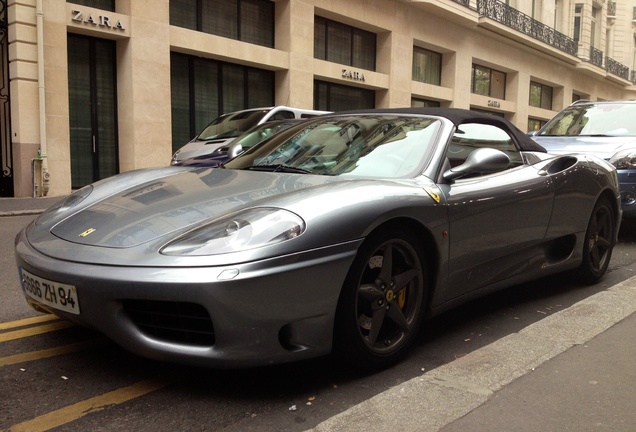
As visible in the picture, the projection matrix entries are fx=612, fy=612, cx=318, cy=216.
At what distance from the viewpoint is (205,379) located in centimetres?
280

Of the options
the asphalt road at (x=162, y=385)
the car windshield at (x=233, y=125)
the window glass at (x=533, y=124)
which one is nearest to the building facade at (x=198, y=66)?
the window glass at (x=533, y=124)

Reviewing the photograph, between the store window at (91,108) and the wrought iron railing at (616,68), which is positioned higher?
the wrought iron railing at (616,68)

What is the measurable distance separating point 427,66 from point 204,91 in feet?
35.8

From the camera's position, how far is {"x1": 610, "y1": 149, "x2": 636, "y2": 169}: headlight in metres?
6.62

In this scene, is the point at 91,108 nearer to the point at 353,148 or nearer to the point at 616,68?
the point at 353,148

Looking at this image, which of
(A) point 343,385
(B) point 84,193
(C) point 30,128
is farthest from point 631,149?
(C) point 30,128

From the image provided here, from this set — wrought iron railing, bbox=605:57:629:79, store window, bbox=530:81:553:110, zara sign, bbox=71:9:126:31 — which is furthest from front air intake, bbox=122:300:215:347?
wrought iron railing, bbox=605:57:629:79

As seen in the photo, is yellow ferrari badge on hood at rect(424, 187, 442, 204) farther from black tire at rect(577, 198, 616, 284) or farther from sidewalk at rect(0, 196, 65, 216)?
sidewalk at rect(0, 196, 65, 216)

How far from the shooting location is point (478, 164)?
11.0 ft

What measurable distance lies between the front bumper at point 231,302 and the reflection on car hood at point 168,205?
0.24 m

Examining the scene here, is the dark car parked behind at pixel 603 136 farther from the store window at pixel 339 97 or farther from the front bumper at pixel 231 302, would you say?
the store window at pixel 339 97

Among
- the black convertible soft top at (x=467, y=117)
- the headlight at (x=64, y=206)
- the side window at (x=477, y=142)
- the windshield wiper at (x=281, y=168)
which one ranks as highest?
the black convertible soft top at (x=467, y=117)

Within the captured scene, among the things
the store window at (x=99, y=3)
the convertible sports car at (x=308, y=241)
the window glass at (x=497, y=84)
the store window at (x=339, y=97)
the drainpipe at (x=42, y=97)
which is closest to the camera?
the convertible sports car at (x=308, y=241)

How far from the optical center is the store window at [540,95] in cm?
3136
